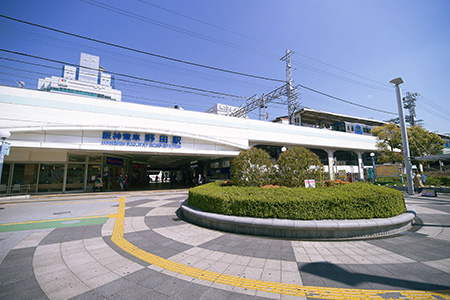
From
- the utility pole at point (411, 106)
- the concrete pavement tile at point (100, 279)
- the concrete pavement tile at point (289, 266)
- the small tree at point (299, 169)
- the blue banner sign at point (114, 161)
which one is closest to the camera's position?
the concrete pavement tile at point (100, 279)

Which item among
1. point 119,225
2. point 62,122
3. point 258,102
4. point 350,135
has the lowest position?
point 119,225

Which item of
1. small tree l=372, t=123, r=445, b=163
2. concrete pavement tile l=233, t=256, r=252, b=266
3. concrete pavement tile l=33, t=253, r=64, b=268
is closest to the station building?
concrete pavement tile l=33, t=253, r=64, b=268

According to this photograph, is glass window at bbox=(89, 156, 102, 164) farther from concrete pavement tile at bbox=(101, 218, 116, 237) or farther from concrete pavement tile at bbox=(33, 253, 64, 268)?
concrete pavement tile at bbox=(33, 253, 64, 268)

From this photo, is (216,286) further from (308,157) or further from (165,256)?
(308,157)

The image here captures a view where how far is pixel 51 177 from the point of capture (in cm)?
1617

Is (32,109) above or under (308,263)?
above

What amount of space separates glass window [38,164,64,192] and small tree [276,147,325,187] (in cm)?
1884

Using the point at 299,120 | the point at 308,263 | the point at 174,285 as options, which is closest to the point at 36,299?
the point at 174,285

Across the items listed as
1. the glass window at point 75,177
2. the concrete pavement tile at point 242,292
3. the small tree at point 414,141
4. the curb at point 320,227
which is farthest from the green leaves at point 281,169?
the small tree at point 414,141

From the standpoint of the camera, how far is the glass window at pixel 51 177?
15.8m

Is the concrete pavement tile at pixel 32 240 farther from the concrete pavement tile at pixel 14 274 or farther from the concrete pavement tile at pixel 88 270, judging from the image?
the concrete pavement tile at pixel 88 270

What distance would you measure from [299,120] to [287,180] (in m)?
29.8

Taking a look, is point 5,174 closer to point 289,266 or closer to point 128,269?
point 128,269

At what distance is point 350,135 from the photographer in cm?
2973
